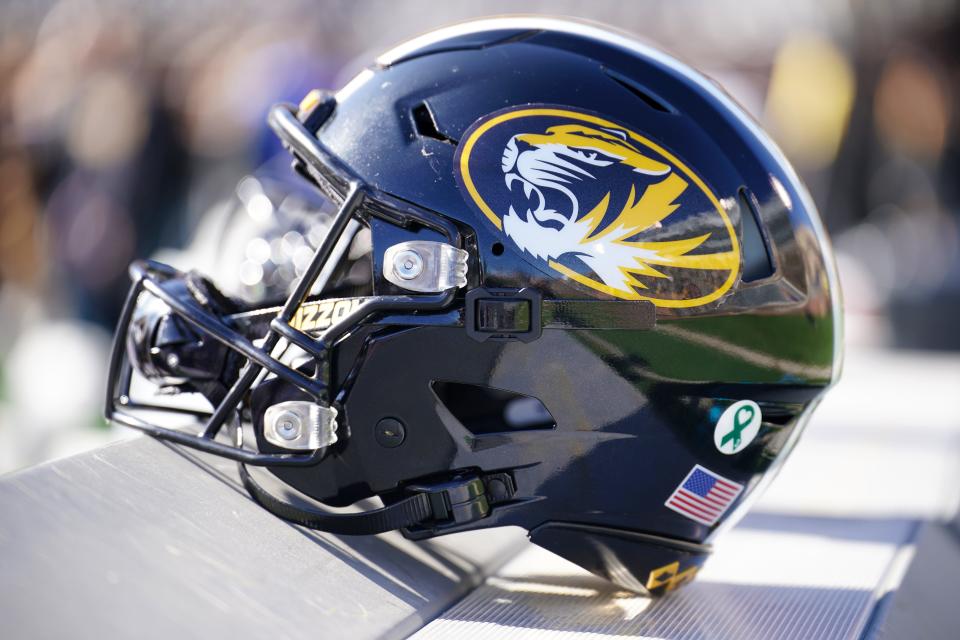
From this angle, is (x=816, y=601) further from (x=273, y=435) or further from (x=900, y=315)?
(x=900, y=315)

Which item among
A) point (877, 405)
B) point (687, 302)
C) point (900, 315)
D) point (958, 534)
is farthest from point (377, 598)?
point (900, 315)

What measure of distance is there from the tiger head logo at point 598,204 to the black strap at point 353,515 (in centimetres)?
40

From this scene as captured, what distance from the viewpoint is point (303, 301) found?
4.89 ft

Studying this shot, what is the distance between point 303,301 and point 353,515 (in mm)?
327

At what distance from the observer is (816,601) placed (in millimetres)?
1565

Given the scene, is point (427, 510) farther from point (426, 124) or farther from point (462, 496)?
point (426, 124)

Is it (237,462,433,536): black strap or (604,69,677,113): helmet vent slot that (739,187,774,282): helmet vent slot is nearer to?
(604,69,677,113): helmet vent slot

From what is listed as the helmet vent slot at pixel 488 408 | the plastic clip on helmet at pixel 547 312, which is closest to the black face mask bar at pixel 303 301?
the plastic clip on helmet at pixel 547 312

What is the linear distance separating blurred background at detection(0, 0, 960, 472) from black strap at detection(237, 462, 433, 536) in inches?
28.7

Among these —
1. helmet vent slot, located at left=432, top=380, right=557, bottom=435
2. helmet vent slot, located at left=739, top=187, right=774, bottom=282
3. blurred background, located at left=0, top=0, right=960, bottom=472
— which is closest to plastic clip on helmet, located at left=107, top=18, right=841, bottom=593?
helmet vent slot, located at left=739, top=187, right=774, bottom=282

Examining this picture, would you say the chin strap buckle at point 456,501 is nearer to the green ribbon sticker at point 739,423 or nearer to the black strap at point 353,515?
the black strap at point 353,515

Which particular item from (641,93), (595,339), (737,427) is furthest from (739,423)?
(641,93)

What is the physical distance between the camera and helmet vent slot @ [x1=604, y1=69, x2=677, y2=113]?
4.89 feet

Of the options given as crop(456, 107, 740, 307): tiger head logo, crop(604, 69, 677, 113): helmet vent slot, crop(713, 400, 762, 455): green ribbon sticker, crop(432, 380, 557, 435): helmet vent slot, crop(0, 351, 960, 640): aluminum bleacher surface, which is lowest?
crop(0, 351, 960, 640): aluminum bleacher surface
